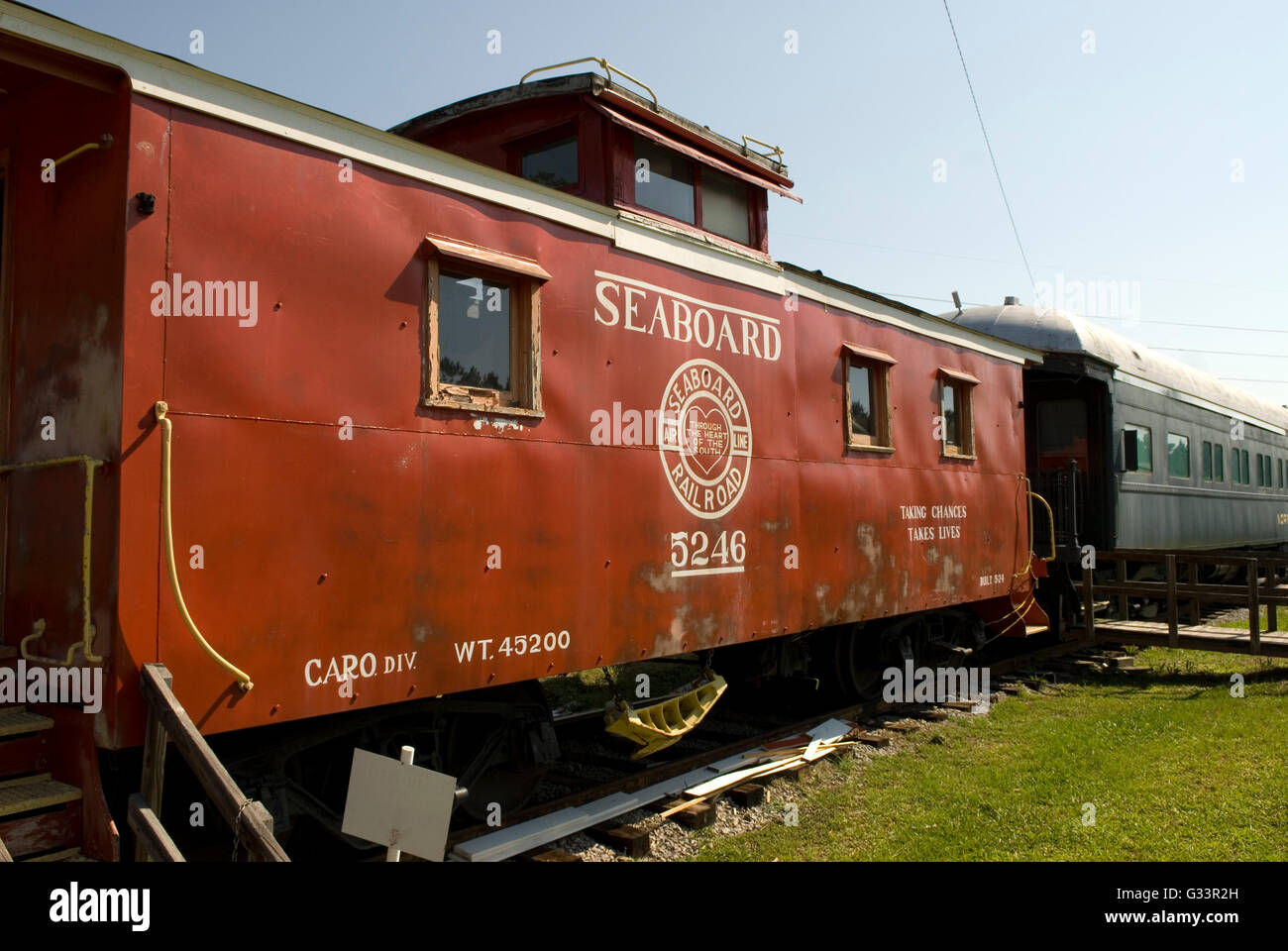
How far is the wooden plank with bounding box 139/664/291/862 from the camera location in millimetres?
3059

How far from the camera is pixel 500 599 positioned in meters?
4.89

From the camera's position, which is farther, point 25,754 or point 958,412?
point 958,412

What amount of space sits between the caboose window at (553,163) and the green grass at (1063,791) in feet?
14.1

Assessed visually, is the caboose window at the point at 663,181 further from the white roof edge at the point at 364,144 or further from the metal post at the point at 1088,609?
the metal post at the point at 1088,609

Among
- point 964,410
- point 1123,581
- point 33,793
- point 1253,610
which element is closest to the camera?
point 33,793

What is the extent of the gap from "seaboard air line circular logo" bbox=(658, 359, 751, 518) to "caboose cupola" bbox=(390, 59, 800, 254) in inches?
41.5

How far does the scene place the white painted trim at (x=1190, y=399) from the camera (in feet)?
42.4

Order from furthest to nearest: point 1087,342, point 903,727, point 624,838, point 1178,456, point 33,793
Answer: point 1178,456 → point 1087,342 → point 903,727 → point 624,838 → point 33,793

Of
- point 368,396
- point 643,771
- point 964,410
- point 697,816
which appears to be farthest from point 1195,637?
point 368,396

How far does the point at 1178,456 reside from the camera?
47.7 ft

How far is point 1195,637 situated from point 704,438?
728 centimetres

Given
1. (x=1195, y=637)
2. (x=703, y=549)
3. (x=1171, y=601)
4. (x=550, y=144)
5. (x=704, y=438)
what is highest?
(x=550, y=144)

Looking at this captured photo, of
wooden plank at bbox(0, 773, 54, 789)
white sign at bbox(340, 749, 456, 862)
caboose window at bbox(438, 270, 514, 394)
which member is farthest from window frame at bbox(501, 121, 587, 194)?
wooden plank at bbox(0, 773, 54, 789)

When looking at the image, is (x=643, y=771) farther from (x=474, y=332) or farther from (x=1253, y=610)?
(x=1253, y=610)
